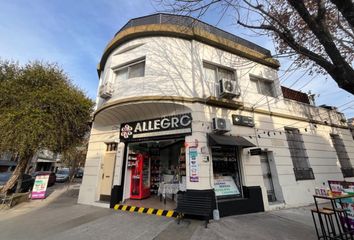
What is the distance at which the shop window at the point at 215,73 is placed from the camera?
7.94m

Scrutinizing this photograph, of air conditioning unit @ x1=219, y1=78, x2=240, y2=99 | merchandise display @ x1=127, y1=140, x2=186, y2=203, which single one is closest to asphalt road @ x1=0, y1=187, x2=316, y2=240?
merchandise display @ x1=127, y1=140, x2=186, y2=203

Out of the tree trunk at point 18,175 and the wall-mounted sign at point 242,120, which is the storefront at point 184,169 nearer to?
the wall-mounted sign at point 242,120

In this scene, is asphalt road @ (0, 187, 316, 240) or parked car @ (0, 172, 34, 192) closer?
asphalt road @ (0, 187, 316, 240)

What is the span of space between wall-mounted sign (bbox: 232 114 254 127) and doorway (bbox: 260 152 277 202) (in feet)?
5.52

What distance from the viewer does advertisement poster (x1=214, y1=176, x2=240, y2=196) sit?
21.3 feet

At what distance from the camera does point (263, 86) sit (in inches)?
378

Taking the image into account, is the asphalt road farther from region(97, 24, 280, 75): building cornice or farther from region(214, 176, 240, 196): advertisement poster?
region(97, 24, 280, 75): building cornice

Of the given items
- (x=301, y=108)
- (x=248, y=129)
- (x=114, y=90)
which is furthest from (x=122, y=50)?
(x=301, y=108)

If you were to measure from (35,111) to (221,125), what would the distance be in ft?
30.4

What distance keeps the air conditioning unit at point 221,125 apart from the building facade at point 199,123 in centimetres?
4

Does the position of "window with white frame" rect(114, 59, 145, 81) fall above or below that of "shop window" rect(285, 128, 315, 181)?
above

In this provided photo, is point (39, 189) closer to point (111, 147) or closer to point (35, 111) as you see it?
point (35, 111)

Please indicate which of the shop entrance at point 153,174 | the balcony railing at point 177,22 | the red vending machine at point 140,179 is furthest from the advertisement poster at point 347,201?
the balcony railing at point 177,22

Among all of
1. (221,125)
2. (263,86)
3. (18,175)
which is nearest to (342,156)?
(263,86)
